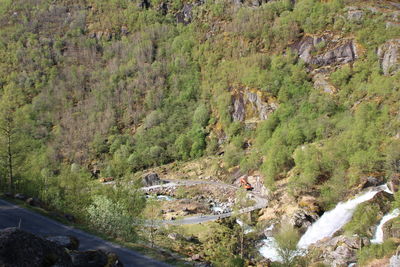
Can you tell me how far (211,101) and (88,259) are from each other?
419 feet

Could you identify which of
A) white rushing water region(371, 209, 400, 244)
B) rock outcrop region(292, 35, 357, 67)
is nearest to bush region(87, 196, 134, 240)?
white rushing water region(371, 209, 400, 244)

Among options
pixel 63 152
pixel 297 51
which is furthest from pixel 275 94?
pixel 63 152

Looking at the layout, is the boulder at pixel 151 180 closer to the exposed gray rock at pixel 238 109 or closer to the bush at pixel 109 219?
the exposed gray rock at pixel 238 109

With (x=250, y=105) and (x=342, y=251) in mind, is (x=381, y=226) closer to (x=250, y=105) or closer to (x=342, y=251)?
Result: (x=342, y=251)

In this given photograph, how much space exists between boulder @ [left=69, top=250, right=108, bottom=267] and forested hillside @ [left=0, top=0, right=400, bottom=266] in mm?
14902

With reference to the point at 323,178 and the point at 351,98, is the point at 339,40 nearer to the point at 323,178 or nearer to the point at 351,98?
the point at 351,98

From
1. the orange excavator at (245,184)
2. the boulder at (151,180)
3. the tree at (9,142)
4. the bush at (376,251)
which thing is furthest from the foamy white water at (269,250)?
the boulder at (151,180)

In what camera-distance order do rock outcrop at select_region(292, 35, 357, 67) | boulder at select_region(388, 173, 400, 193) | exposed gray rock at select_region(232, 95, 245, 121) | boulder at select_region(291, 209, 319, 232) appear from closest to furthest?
boulder at select_region(388, 173, 400, 193)
boulder at select_region(291, 209, 319, 232)
rock outcrop at select_region(292, 35, 357, 67)
exposed gray rock at select_region(232, 95, 245, 121)

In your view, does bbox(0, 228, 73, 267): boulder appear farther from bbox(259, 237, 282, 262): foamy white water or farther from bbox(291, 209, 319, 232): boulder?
bbox(291, 209, 319, 232): boulder

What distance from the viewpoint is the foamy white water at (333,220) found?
170 ft

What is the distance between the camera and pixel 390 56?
94.5 meters

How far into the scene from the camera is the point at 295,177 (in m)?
72.8

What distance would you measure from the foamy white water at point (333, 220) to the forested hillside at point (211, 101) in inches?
147

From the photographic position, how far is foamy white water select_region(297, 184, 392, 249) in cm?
5184
